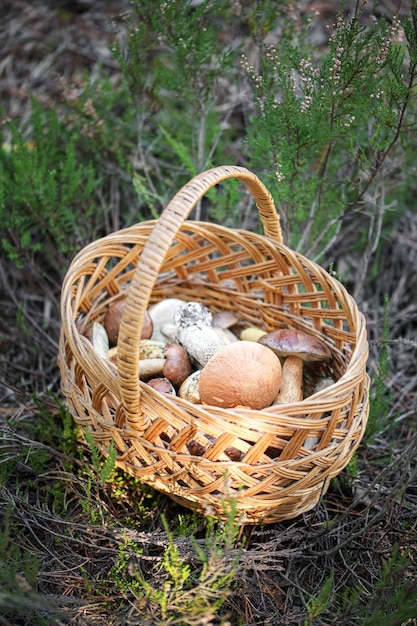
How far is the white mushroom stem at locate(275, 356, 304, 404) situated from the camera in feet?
5.71

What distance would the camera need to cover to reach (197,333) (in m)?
1.87

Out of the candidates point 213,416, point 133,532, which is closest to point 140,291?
point 213,416

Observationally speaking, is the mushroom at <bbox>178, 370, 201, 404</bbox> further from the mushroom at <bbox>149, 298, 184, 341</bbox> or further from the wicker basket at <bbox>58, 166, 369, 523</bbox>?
the mushroom at <bbox>149, 298, 184, 341</bbox>

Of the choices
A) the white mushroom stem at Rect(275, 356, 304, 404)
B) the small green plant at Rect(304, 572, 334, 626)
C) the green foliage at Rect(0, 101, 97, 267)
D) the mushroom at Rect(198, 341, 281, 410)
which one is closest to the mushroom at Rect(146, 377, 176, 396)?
the mushroom at Rect(198, 341, 281, 410)

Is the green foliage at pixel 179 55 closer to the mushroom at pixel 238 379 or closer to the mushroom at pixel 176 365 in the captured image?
the mushroom at pixel 176 365

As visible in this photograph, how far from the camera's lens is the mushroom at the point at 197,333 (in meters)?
1.82

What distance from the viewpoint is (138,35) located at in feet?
7.36

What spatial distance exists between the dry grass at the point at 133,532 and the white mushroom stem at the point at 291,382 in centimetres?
33

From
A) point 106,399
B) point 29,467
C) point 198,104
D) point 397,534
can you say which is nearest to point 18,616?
point 29,467

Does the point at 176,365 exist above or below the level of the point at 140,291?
below

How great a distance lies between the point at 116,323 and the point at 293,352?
0.65 metres

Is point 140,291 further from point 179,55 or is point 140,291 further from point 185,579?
point 179,55

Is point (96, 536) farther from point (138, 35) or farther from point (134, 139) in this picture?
point (134, 139)

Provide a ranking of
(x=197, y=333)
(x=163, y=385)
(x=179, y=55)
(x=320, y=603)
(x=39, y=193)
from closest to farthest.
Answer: (x=320, y=603), (x=163, y=385), (x=197, y=333), (x=179, y=55), (x=39, y=193)
